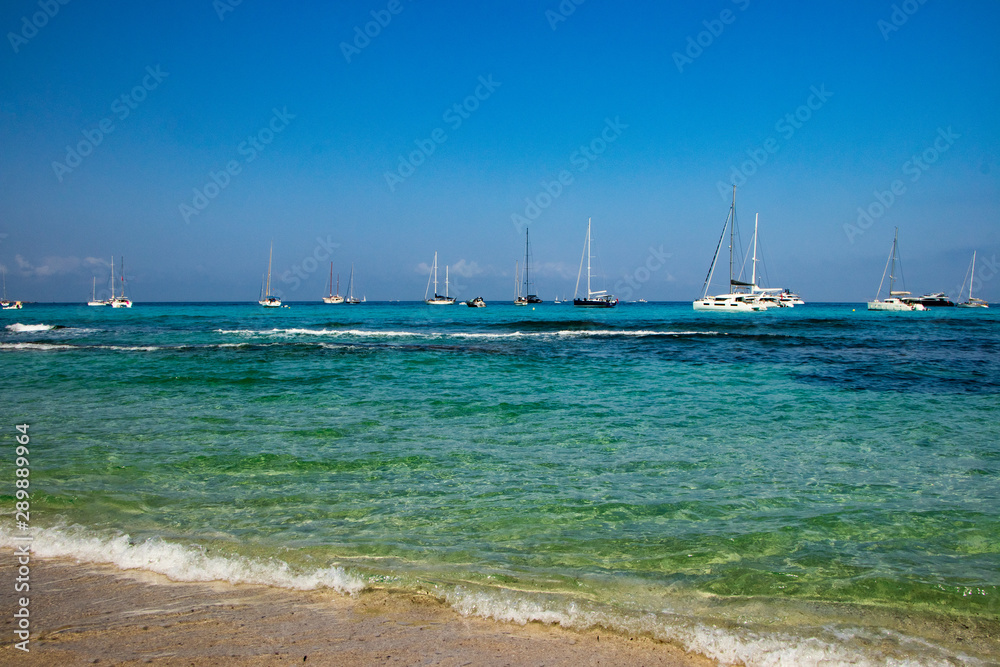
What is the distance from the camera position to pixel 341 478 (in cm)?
678

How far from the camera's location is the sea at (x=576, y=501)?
391 cm

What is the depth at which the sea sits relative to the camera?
154 inches

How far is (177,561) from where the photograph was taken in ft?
14.7

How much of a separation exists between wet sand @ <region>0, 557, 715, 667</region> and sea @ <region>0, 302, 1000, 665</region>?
0.18 m

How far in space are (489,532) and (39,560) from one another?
384 cm

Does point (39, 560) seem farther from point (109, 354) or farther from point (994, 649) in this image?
point (109, 354)

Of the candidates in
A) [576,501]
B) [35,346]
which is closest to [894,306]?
[576,501]

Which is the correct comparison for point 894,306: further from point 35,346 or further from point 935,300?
point 35,346

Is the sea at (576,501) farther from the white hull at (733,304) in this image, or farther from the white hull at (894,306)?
the white hull at (894,306)

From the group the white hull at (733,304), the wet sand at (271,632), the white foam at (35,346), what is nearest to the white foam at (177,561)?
the wet sand at (271,632)

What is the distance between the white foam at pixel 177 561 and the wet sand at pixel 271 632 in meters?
0.13

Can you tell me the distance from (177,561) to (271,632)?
5.13 feet

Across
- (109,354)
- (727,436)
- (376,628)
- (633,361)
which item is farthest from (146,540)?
(109,354)

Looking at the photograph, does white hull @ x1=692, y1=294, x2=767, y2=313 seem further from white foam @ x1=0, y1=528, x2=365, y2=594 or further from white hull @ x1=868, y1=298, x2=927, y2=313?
white foam @ x1=0, y1=528, x2=365, y2=594
